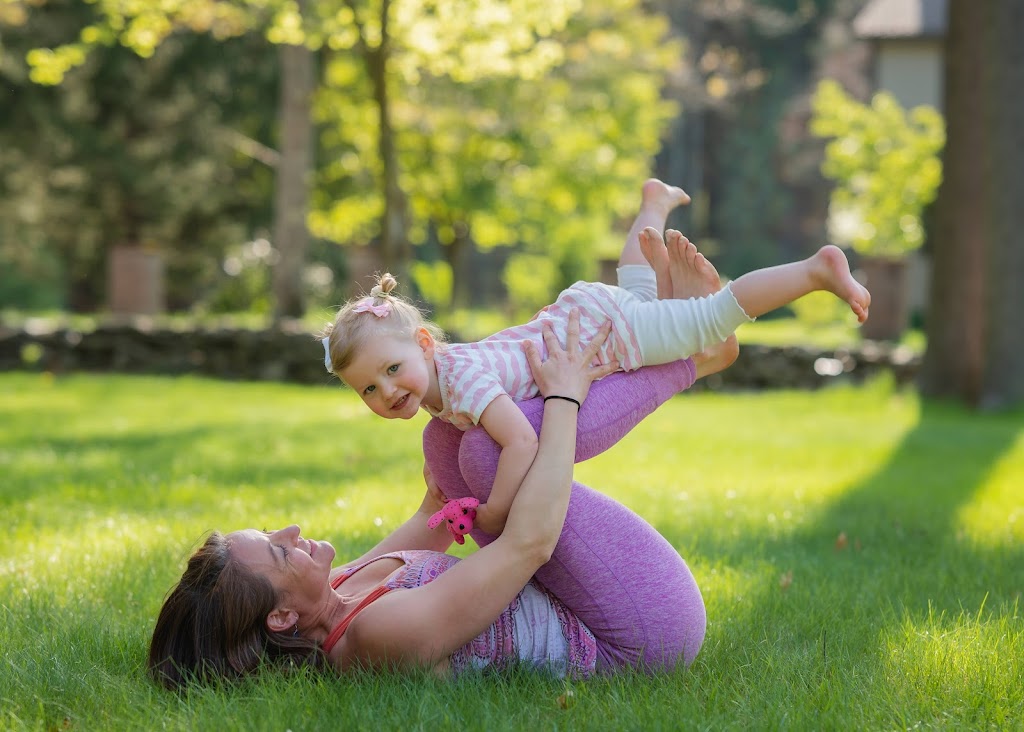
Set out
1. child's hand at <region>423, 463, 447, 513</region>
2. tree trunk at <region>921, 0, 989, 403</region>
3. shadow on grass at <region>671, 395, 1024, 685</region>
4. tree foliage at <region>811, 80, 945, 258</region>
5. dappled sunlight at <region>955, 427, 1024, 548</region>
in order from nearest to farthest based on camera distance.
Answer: child's hand at <region>423, 463, 447, 513</region> → shadow on grass at <region>671, 395, 1024, 685</region> → dappled sunlight at <region>955, 427, 1024, 548</region> → tree trunk at <region>921, 0, 989, 403</region> → tree foliage at <region>811, 80, 945, 258</region>

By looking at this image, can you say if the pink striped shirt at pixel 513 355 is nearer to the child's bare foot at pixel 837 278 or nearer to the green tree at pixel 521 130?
the child's bare foot at pixel 837 278

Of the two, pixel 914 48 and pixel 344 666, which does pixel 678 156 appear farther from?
pixel 344 666

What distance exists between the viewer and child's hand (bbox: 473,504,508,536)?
3.07m

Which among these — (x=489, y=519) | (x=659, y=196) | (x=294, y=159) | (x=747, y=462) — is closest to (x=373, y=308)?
(x=489, y=519)

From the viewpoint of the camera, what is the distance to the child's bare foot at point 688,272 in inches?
134

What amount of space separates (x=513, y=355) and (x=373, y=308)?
1.40 feet

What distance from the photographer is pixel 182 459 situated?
321 inches

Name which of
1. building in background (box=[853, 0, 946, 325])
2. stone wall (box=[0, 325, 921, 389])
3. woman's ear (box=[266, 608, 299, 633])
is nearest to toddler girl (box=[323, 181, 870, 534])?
woman's ear (box=[266, 608, 299, 633])

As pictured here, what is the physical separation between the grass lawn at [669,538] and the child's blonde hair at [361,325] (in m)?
0.86

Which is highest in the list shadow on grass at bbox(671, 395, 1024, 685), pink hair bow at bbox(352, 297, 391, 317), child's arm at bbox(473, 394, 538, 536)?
pink hair bow at bbox(352, 297, 391, 317)

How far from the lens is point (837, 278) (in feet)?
10.8

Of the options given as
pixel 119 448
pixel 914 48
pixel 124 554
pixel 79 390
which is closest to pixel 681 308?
pixel 124 554

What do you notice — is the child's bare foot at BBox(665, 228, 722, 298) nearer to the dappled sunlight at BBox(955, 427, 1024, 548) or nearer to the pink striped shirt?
the pink striped shirt

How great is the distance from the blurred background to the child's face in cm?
960
